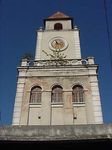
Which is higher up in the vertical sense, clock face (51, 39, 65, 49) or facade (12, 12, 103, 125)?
clock face (51, 39, 65, 49)

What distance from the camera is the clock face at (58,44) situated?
1002 inches

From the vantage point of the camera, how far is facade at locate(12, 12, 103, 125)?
19047mm

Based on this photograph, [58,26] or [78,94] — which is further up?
[58,26]

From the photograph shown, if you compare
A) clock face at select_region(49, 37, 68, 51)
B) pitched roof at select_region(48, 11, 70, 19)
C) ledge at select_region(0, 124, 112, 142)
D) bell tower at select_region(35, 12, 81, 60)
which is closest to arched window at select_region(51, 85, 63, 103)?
bell tower at select_region(35, 12, 81, 60)

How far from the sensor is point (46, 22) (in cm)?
2923

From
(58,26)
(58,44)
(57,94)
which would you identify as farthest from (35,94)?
(58,26)

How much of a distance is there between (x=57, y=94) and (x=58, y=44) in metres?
7.02

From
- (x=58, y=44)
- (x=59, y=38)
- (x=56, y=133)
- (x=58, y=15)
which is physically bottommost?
(x=56, y=133)

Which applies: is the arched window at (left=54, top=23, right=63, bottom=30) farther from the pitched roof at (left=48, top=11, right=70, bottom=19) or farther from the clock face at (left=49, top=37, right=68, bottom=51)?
the clock face at (left=49, top=37, right=68, bottom=51)

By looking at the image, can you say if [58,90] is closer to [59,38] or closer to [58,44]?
[58,44]

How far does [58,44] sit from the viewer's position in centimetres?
2592

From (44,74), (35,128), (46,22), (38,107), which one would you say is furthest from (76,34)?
(35,128)

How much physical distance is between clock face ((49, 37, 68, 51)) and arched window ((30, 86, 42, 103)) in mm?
5847
